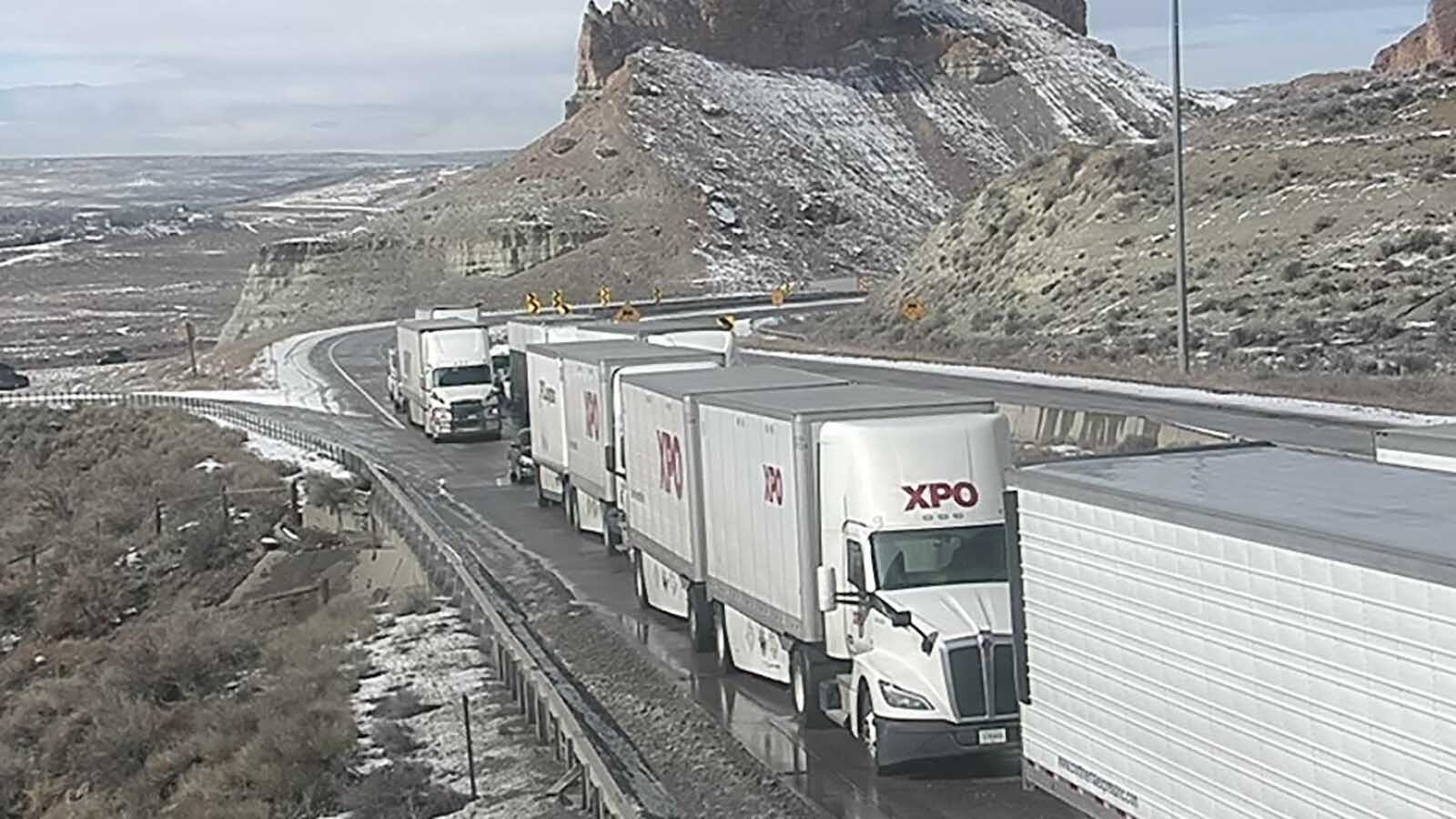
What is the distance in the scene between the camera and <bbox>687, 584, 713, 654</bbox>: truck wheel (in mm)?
21469

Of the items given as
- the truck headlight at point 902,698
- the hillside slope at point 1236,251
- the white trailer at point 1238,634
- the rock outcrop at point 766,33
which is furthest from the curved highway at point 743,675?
the rock outcrop at point 766,33

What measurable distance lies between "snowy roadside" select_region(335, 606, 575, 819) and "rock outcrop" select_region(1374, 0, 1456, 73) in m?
78.6

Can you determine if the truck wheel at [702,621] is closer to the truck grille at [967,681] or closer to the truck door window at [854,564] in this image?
the truck door window at [854,564]

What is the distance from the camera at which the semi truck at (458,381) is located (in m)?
46.5

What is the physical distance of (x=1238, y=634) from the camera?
10180mm

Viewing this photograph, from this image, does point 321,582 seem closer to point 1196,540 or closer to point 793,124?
point 1196,540

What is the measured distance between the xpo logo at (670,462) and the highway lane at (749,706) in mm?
1764

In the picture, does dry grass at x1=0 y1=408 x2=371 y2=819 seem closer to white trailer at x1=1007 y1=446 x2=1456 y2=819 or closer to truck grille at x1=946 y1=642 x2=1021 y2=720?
truck grille at x1=946 y1=642 x2=1021 y2=720

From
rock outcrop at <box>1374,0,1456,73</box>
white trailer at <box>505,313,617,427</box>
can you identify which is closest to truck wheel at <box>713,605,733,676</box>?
white trailer at <box>505,313,617,427</box>

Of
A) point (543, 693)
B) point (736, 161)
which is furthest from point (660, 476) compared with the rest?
point (736, 161)

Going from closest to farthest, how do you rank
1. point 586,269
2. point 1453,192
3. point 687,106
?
1. point 1453,192
2. point 586,269
3. point 687,106

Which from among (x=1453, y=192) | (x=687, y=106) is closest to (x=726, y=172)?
(x=687, y=106)

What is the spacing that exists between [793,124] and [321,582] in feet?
362

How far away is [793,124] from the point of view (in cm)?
13912
